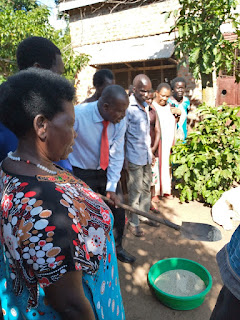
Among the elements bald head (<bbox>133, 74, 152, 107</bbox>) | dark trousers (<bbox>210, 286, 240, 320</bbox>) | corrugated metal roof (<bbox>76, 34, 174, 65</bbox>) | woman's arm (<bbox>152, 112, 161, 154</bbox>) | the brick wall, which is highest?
the brick wall

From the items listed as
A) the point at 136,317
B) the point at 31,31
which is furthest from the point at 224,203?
the point at 31,31

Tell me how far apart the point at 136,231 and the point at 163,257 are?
539 mm

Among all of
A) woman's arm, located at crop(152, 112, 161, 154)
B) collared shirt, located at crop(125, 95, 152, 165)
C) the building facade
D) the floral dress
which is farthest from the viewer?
the building facade

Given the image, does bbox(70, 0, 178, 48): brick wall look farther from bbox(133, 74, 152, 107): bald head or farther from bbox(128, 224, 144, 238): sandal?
bbox(128, 224, 144, 238): sandal

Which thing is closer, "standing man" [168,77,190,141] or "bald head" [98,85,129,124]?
"bald head" [98,85,129,124]

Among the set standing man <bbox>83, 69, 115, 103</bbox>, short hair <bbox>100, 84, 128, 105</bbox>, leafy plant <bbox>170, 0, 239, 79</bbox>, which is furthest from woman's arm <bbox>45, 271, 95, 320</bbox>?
leafy plant <bbox>170, 0, 239, 79</bbox>

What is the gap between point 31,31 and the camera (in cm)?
676

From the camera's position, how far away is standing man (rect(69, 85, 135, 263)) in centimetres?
222

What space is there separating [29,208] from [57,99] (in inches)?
15.3

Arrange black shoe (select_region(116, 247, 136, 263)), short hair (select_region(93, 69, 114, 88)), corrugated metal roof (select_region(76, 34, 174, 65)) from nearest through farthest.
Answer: black shoe (select_region(116, 247, 136, 263)) → short hair (select_region(93, 69, 114, 88)) → corrugated metal roof (select_region(76, 34, 174, 65))

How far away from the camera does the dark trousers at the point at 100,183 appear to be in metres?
2.42

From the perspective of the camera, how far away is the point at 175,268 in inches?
99.8

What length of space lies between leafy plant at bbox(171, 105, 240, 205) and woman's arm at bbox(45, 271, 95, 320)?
315 centimetres

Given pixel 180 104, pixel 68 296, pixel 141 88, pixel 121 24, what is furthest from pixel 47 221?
pixel 121 24
